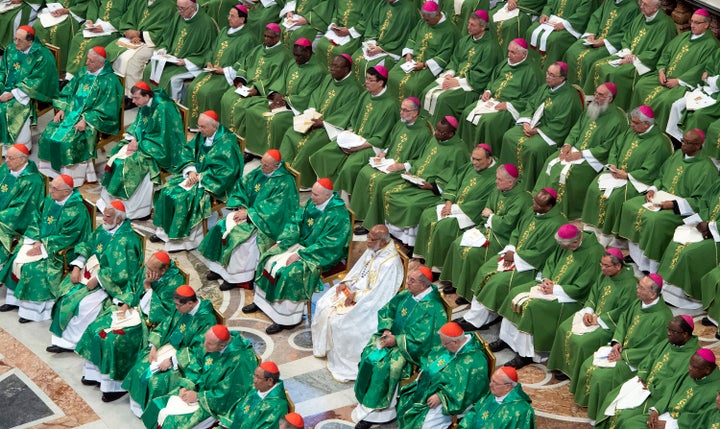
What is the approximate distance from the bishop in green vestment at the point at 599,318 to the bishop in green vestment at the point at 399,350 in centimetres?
108

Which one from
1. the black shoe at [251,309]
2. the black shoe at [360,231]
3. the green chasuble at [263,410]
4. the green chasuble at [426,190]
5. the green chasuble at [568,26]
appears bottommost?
the black shoe at [251,309]

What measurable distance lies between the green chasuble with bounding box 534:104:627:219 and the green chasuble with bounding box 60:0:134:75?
5792mm

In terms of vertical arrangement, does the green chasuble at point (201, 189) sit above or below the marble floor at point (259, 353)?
above

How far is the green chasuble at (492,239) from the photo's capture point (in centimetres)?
1440

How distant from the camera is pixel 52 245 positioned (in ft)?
48.5

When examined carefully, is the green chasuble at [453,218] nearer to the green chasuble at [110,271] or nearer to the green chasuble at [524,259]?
the green chasuble at [524,259]

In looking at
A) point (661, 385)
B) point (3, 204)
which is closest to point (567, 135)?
point (661, 385)

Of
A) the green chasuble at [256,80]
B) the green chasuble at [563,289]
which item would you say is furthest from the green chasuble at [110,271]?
the green chasuble at [563,289]

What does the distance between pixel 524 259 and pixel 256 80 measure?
4.48 m

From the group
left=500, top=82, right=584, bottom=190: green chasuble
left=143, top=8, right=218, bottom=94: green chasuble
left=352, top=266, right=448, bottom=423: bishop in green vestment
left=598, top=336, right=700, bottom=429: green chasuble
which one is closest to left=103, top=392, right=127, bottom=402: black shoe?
left=352, top=266, right=448, bottom=423: bishop in green vestment

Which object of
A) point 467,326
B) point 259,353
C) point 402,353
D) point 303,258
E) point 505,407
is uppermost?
point 505,407

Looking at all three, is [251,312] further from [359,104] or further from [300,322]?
[359,104]

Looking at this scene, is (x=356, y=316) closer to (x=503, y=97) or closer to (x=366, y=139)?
(x=366, y=139)

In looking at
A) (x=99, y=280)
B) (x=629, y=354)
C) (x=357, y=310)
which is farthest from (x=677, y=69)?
(x=99, y=280)
